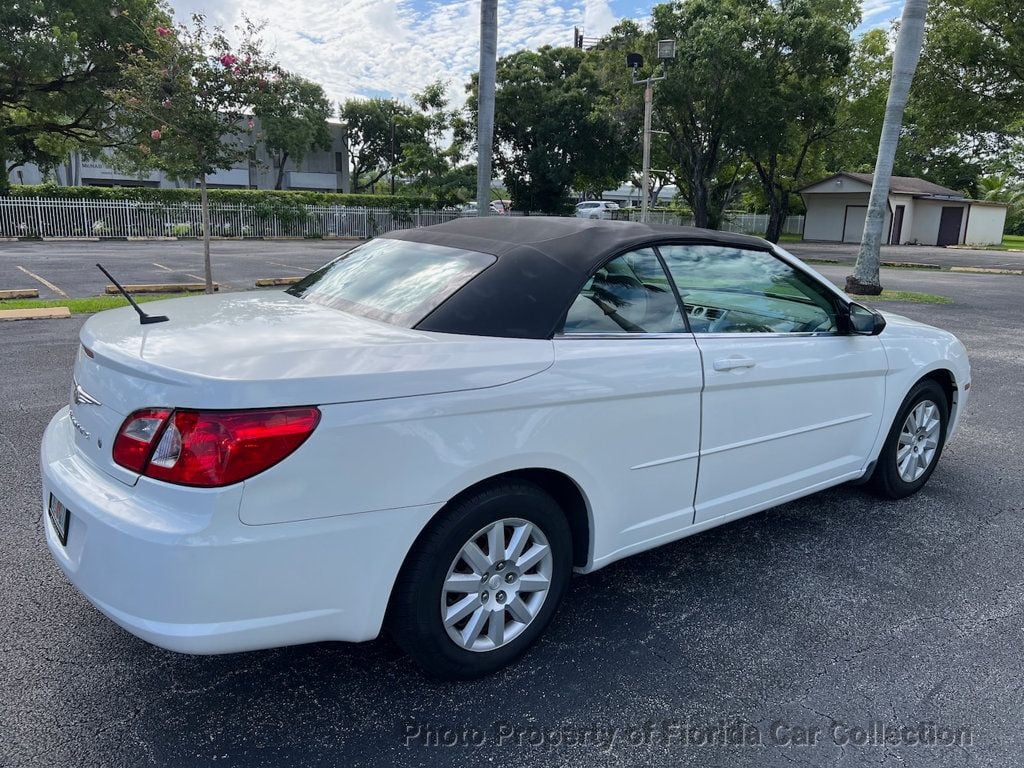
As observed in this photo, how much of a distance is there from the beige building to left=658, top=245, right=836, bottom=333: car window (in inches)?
1723

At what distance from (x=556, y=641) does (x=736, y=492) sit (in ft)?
3.66

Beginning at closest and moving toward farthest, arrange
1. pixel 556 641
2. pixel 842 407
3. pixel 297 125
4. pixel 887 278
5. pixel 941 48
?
pixel 556 641, pixel 842 407, pixel 941 48, pixel 887 278, pixel 297 125

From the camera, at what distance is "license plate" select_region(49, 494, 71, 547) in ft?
8.27

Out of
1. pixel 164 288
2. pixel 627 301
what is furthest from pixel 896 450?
pixel 164 288

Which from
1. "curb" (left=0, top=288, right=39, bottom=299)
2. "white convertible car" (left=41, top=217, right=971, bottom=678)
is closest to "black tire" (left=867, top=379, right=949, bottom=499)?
"white convertible car" (left=41, top=217, right=971, bottom=678)

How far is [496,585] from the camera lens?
2.70 metres

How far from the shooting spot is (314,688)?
270cm

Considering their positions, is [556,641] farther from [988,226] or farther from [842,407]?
[988,226]

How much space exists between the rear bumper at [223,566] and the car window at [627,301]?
1.06 metres

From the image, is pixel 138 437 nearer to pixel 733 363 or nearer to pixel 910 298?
pixel 733 363

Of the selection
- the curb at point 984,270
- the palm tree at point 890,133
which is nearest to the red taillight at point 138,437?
the palm tree at point 890,133

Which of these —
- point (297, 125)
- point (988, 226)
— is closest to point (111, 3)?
point (297, 125)

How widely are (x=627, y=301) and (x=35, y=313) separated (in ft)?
31.5

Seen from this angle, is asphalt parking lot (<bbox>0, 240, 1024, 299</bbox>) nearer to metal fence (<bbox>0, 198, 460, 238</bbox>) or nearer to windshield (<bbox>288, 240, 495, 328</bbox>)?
metal fence (<bbox>0, 198, 460, 238</bbox>)
